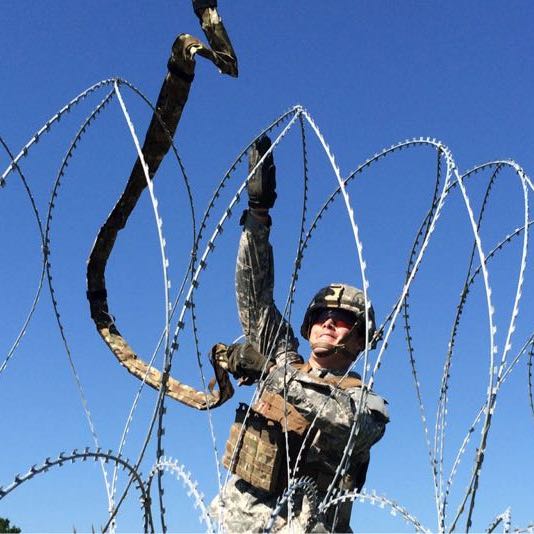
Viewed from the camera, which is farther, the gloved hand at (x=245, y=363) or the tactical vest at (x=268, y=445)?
the gloved hand at (x=245, y=363)

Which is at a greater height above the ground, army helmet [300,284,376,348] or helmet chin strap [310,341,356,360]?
army helmet [300,284,376,348]

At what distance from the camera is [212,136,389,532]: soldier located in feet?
21.0

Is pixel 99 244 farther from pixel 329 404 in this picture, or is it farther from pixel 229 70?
pixel 329 404

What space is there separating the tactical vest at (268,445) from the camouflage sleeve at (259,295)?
651 mm

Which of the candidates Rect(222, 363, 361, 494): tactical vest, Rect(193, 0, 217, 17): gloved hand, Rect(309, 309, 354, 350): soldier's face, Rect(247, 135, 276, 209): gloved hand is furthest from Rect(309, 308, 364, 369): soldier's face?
Rect(193, 0, 217, 17): gloved hand

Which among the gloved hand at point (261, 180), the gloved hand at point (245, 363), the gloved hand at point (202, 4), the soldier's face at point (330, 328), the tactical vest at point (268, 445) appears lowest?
the tactical vest at point (268, 445)

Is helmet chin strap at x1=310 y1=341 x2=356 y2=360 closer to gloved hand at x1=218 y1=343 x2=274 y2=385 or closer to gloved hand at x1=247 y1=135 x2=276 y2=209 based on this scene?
gloved hand at x1=218 y1=343 x2=274 y2=385

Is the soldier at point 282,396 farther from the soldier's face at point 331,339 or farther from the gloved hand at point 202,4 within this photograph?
the gloved hand at point 202,4

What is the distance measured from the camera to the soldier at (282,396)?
21.0ft

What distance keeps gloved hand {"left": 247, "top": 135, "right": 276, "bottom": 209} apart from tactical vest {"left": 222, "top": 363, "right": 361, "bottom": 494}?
149cm

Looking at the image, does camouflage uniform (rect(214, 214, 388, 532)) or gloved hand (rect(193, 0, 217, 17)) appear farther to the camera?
gloved hand (rect(193, 0, 217, 17))

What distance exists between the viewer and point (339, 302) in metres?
7.18

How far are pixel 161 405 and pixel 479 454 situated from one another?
1.89 meters

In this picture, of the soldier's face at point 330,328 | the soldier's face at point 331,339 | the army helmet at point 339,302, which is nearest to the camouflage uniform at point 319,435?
the soldier's face at point 331,339
